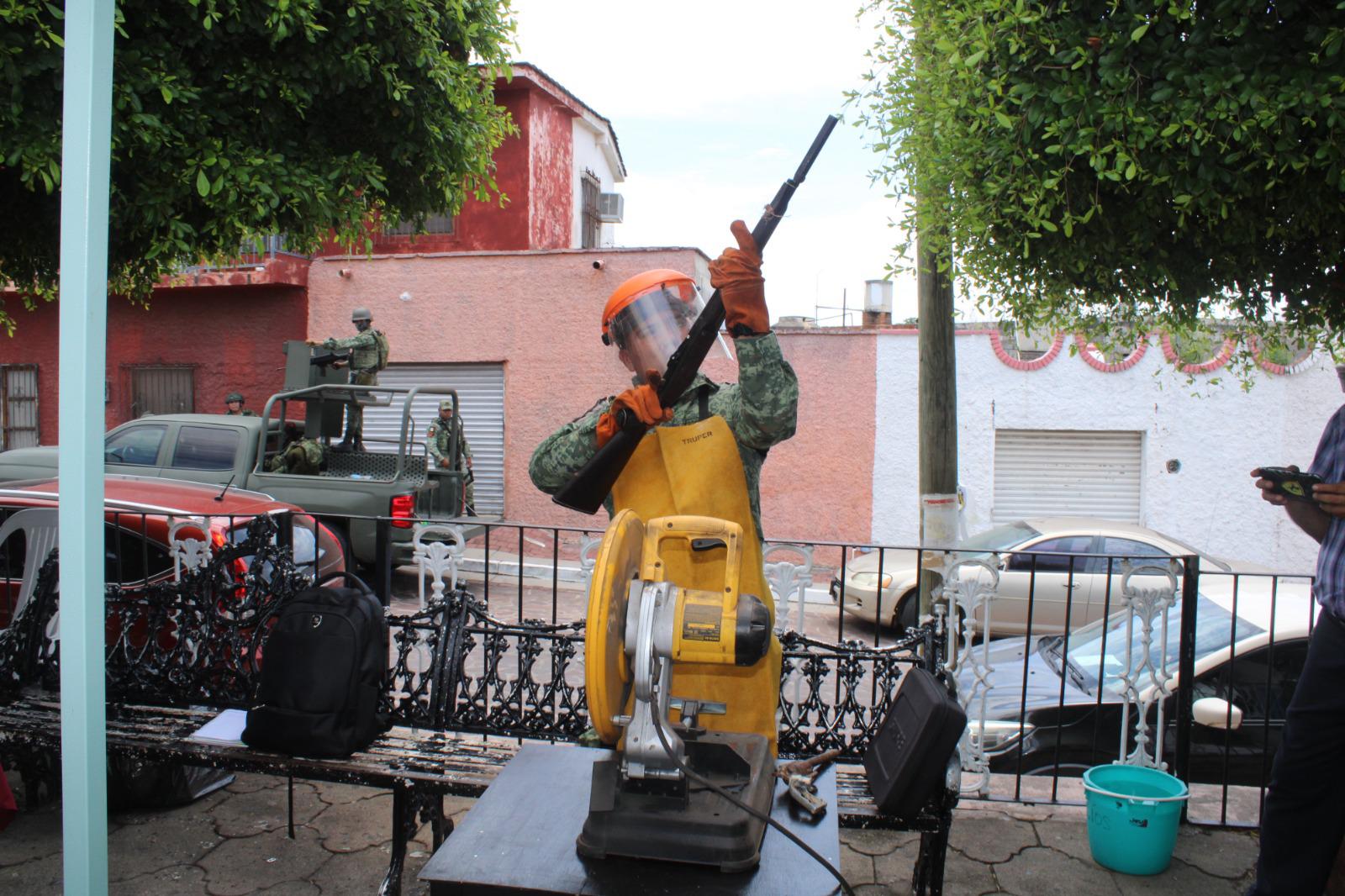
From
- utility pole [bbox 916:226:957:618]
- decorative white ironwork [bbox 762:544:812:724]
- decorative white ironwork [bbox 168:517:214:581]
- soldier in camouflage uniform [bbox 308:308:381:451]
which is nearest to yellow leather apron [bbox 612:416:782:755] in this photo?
decorative white ironwork [bbox 762:544:812:724]

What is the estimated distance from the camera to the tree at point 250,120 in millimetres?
2977

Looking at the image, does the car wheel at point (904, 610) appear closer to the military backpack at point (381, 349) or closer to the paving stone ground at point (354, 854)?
the paving stone ground at point (354, 854)

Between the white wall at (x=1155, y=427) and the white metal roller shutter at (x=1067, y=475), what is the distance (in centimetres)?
18

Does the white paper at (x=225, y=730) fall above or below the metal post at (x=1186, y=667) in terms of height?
below

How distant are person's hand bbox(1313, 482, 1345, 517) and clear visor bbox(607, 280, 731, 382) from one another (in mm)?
1899

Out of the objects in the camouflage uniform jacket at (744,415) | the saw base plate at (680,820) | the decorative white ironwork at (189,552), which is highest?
the camouflage uniform jacket at (744,415)

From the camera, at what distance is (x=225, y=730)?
3.44 meters

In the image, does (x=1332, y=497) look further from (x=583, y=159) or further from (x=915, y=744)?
(x=583, y=159)

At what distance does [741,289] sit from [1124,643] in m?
3.66

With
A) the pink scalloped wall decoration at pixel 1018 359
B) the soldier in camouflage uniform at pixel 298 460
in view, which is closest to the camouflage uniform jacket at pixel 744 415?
the soldier in camouflage uniform at pixel 298 460

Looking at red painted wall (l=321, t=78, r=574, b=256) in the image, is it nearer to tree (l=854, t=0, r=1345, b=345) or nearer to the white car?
the white car

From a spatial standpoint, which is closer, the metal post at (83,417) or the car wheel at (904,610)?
the metal post at (83,417)

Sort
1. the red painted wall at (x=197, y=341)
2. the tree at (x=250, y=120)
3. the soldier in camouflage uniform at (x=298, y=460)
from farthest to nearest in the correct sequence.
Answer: the red painted wall at (x=197, y=341), the soldier in camouflage uniform at (x=298, y=460), the tree at (x=250, y=120)

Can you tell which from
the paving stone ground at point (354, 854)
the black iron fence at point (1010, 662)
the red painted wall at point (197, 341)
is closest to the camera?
the paving stone ground at point (354, 854)
